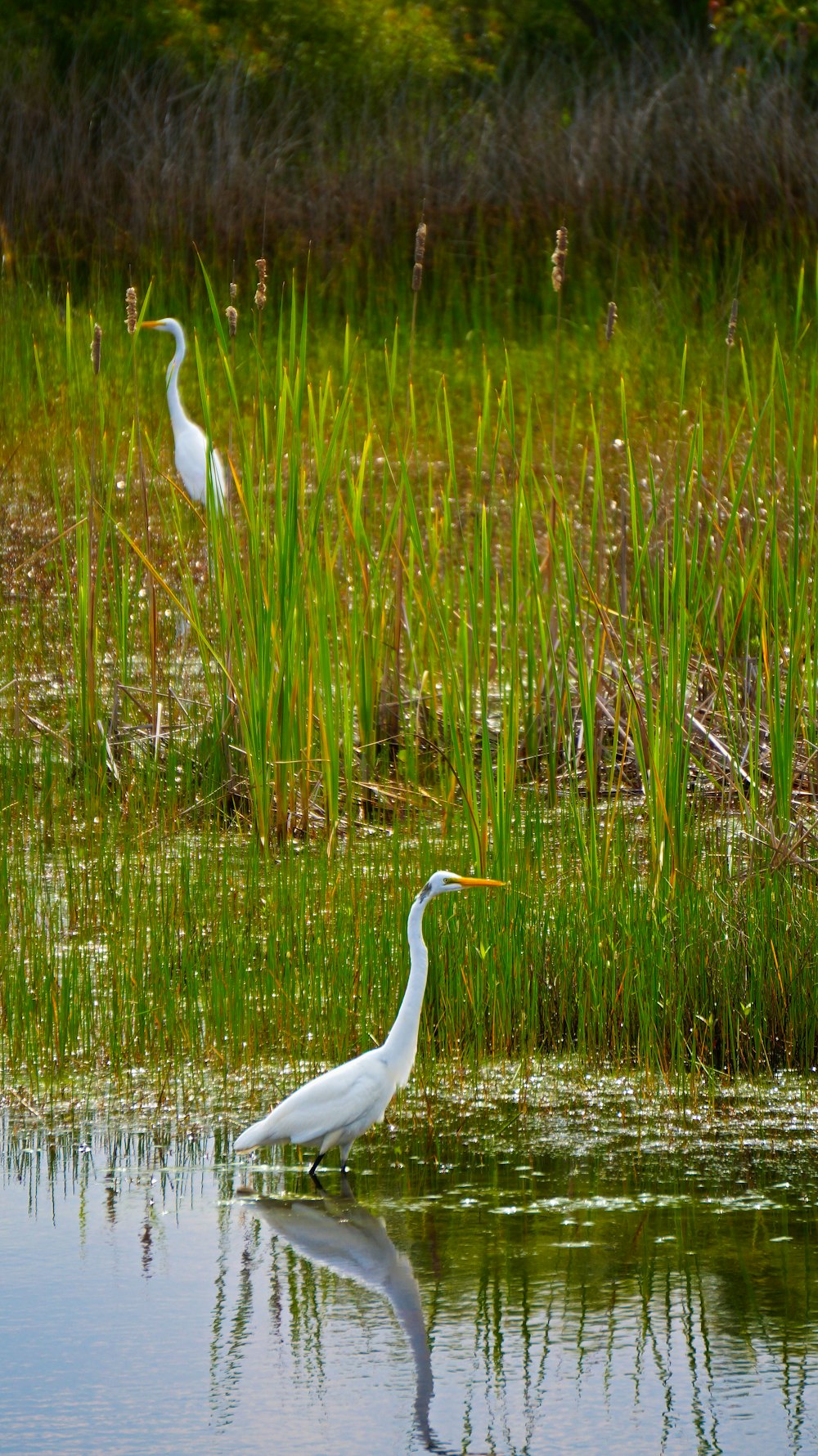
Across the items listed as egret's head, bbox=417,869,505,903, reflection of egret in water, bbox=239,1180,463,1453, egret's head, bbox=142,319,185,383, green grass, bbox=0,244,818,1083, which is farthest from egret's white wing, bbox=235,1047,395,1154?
egret's head, bbox=142,319,185,383

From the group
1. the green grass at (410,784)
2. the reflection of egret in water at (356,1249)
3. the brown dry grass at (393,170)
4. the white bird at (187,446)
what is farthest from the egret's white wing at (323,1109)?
the brown dry grass at (393,170)

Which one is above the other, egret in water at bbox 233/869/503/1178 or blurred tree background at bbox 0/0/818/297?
blurred tree background at bbox 0/0/818/297

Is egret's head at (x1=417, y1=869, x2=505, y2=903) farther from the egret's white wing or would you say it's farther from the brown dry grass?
the brown dry grass

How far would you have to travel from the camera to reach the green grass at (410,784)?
4.11 m

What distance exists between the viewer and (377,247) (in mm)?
11992

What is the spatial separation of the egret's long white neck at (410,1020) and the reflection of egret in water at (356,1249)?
24 cm

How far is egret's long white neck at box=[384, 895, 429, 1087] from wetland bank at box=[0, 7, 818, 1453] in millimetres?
172

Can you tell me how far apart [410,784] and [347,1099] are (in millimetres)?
2067

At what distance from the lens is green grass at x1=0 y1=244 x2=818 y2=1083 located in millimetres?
4105

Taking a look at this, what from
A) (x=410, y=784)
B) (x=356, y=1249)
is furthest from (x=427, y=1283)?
(x=410, y=784)

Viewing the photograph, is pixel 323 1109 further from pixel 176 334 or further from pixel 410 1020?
pixel 176 334

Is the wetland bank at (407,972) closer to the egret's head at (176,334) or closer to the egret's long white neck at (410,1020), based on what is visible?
the egret's long white neck at (410,1020)

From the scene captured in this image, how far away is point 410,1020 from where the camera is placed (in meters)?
3.55

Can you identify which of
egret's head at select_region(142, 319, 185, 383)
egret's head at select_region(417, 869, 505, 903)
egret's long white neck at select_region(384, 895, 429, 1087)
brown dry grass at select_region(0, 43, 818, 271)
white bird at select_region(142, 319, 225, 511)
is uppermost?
brown dry grass at select_region(0, 43, 818, 271)
